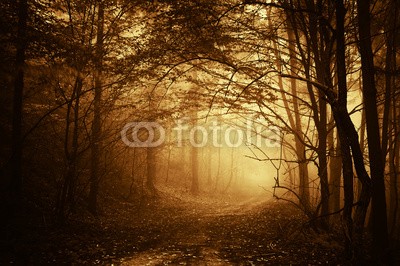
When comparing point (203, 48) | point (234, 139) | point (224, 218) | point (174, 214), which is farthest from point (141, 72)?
point (234, 139)

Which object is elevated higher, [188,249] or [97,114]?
[97,114]

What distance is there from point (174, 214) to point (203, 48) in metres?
8.02

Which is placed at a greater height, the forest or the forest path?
the forest

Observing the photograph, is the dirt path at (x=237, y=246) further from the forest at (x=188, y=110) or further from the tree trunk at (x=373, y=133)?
the tree trunk at (x=373, y=133)

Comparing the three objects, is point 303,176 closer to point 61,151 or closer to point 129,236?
point 129,236

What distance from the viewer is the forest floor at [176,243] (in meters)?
6.40

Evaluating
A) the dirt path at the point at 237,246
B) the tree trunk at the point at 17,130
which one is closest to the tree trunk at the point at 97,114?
the tree trunk at the point at 17,130

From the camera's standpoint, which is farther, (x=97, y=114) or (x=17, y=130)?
(x=97, y=114)

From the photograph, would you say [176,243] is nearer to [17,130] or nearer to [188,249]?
[188,249]

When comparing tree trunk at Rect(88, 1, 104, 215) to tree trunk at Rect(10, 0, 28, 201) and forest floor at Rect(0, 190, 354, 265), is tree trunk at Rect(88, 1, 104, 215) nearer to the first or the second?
forest floor at Rect(0, 190, 354, 265)

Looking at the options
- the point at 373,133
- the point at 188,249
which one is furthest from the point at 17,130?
the point at 373,133

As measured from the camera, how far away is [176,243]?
7902 mm

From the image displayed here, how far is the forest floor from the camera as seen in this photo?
252 inches

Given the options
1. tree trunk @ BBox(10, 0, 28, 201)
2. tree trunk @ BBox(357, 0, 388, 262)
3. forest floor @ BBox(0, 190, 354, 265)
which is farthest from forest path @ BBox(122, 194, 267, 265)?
tree trunk @ BBox(10, 0, 28, 201)
